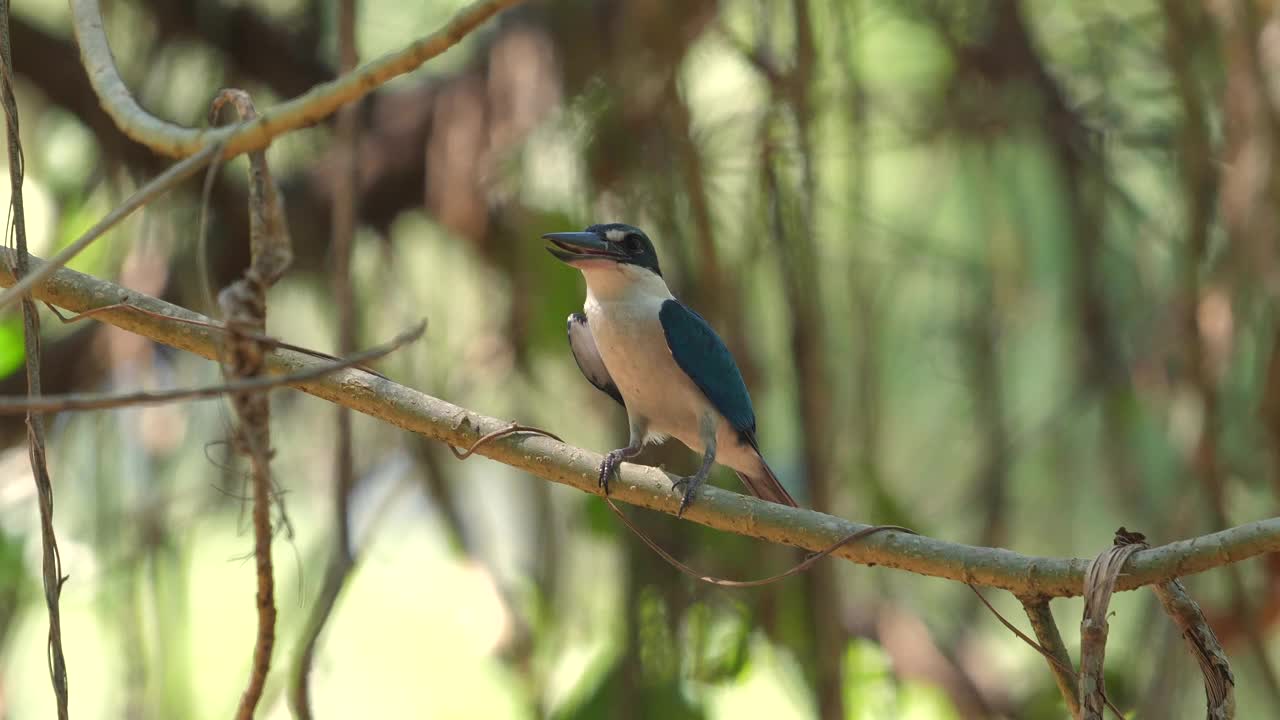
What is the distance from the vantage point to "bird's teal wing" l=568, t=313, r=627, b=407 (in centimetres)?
366

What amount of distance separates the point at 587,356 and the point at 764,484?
65 cm

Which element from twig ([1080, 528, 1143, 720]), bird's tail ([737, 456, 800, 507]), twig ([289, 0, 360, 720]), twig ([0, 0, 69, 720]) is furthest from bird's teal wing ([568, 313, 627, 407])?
twig ([1080, 528, 1143, 720])

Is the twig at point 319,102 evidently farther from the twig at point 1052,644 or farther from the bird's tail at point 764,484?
the bird's tail at point 764,484

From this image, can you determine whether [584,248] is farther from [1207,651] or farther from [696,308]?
[1207,651]

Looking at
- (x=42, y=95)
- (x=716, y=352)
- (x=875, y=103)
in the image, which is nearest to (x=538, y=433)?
(x=716, y=352)

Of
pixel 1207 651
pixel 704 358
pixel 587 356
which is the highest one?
pixel 587 356

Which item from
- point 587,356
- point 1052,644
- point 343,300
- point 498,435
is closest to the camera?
point 1052,644

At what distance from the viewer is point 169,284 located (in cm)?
428

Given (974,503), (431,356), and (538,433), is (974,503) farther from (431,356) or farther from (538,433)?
(538,433)

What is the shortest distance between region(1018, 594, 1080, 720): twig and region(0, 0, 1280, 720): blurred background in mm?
1356

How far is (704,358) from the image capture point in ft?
10.9

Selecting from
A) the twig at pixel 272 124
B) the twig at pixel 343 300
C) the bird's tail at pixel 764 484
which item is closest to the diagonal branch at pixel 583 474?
the twig at pixel 272 124

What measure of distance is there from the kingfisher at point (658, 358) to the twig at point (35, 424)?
1457mm

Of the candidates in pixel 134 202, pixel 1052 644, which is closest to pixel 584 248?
pixel 1052 644
